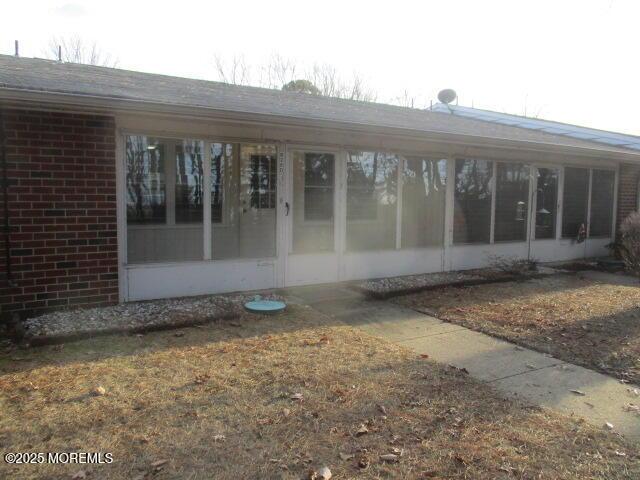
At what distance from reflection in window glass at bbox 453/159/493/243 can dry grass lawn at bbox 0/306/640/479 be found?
4.79 metres

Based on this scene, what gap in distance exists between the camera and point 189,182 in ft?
20.9

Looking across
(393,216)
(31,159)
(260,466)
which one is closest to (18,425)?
(260,466)

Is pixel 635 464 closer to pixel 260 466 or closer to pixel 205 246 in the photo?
pixel 260 466

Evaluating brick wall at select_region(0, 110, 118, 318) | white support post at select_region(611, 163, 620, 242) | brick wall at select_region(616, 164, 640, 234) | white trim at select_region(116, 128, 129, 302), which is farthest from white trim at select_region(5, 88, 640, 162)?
brick wall at select_region(616, 164, 640, 234)

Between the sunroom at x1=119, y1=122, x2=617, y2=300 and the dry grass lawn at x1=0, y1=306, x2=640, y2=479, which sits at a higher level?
the sunroom at x1=119, y1=122, x2=617, y2=300

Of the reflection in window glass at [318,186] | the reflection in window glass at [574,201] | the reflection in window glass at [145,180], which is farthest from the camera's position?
the reflection in window glass at [574,201]

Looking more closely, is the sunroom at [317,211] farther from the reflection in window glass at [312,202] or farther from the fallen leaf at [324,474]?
the fallen leaf at [324,474]

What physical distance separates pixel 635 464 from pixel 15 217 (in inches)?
228

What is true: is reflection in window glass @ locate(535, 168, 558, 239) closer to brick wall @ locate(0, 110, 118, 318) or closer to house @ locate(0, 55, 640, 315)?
house @ locate(0, 55, 640, 315)

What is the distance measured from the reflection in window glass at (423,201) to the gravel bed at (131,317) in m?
3.36

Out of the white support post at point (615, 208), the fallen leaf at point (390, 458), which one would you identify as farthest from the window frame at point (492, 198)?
the fallen leaf at point (390, 458)

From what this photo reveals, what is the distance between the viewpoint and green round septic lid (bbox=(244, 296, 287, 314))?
5805 mm

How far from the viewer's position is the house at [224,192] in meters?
5.28

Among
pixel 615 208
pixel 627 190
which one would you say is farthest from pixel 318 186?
pixel 627 190
